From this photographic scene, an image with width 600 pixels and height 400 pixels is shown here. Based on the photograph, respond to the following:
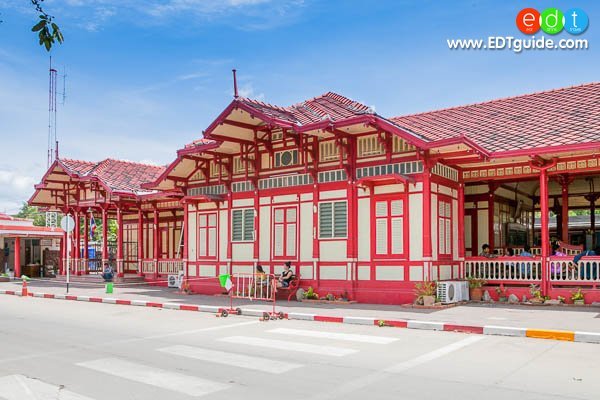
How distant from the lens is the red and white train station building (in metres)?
16.2

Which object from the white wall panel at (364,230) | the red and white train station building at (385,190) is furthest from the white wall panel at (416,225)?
the white wall panel at (364,230)

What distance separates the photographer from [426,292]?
15.8 meters

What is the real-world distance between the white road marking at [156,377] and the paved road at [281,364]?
0.01 metres

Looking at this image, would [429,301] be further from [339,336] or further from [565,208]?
[565,208]

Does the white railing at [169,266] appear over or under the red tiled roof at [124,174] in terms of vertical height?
under

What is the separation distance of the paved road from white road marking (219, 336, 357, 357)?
2 centimetres

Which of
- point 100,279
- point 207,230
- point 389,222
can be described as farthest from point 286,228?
point 100,279

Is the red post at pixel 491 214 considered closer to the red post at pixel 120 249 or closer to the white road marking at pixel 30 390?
the white road marking at pixel 30 390

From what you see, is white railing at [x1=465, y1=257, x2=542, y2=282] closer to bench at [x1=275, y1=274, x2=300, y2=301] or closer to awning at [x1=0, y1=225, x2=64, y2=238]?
bench at [x1=275, y1=274, x2=300, y2=301]

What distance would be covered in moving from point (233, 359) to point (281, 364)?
866mm

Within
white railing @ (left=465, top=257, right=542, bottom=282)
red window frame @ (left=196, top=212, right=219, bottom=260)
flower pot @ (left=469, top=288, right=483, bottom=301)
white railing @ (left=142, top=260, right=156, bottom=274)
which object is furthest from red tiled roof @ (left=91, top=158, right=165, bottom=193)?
flower pot @ (left=469, top=288, right=483, bottom=301)

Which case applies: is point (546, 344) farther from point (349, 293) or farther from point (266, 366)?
point (349, 293)

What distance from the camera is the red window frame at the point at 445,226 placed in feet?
55.8

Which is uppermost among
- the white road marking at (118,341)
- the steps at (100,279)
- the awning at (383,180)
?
the awning at (383,180)
